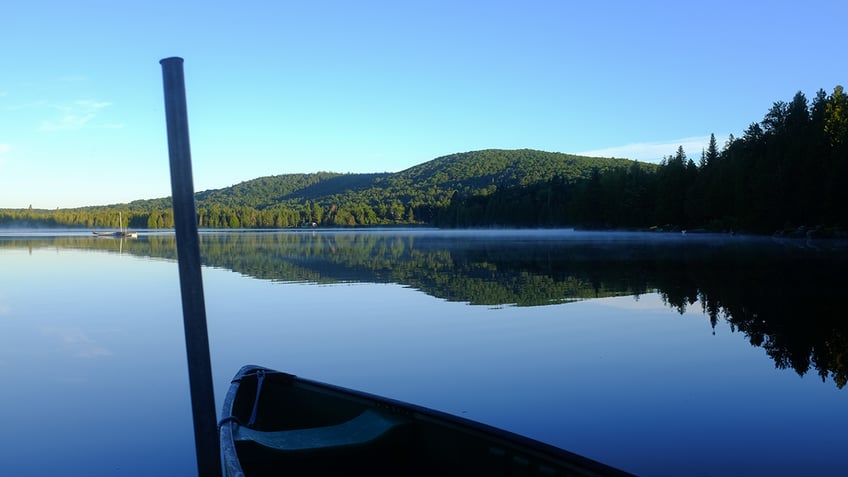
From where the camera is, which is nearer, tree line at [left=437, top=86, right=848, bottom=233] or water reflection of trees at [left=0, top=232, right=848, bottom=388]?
water reflection of trees at [left=0, top=232, right=848, bottom=388]

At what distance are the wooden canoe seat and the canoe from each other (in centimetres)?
1

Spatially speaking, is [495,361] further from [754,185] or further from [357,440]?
[754,185]

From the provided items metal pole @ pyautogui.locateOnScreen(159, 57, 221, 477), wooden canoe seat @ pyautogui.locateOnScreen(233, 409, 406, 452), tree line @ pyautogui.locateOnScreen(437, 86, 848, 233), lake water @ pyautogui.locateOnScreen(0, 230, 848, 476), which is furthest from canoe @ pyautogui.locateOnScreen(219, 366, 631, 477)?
tree line @ pyautogui.locateOnScreen(437, 86, 848, 233)

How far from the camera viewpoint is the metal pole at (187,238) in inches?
194

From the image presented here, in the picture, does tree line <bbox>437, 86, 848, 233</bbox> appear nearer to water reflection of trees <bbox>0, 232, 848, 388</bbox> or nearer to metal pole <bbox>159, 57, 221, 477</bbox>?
water reflection of trees <bbox>0, 232, 848, 388</bbox>

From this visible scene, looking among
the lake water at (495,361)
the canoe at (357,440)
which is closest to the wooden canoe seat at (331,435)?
the canoe at (357,440)

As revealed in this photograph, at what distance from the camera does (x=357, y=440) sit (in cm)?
605

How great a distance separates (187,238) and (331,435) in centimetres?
267

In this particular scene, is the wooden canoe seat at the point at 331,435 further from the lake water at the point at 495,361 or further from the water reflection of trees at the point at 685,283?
the water reflection of trees at the point at 685,283

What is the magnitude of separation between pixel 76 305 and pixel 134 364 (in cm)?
1174

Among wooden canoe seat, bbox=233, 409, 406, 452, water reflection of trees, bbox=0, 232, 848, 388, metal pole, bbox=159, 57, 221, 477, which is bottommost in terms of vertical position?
water reflection of trees, bbox=0, 232, 848, 388

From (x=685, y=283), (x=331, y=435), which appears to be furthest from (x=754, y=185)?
(x=331, y=435)

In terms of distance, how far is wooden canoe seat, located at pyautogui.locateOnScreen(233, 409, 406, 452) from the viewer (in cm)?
575

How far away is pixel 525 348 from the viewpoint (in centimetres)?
1421
